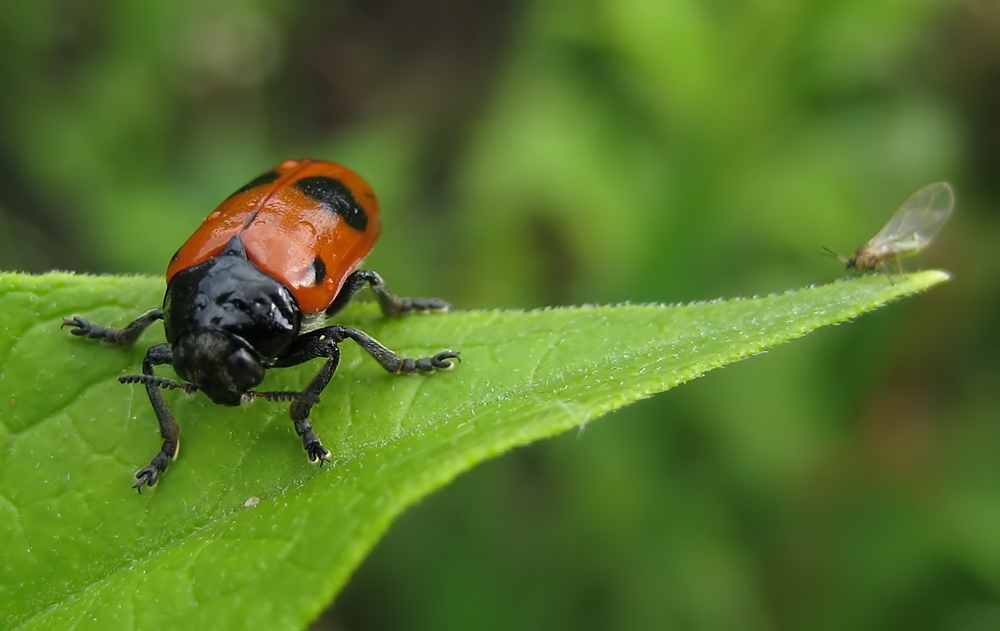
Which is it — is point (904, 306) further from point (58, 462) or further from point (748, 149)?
point (58, 462)

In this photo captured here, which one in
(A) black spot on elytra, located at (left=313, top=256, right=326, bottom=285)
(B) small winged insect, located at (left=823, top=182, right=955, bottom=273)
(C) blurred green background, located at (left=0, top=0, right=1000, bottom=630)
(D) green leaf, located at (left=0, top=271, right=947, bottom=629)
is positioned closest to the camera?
(D) green leaf, located at (left=0, top=271, right=947, bottom=629)

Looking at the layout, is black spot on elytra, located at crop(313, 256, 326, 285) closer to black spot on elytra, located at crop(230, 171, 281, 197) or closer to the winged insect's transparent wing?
black spot on elytra, located at crop(230, 171, 281, 197)

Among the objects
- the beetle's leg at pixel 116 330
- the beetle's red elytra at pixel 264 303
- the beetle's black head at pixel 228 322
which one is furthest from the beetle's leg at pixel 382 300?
the beetle's leg at pixel 116 330

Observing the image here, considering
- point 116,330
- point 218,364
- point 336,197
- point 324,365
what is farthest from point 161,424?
point 336,197

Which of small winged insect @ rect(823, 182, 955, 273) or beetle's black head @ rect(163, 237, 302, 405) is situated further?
small winged insect @ rect(823, 182, 955, 273)

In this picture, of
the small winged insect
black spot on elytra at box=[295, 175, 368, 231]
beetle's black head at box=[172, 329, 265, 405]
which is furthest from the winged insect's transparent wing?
beetle's black head at box=[172, 329, 265, 405]

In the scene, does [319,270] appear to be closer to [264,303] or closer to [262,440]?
[264,303]

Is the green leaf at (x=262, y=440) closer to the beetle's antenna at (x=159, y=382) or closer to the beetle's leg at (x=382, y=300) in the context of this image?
the beetle's antenna at (x=159, y=382)
